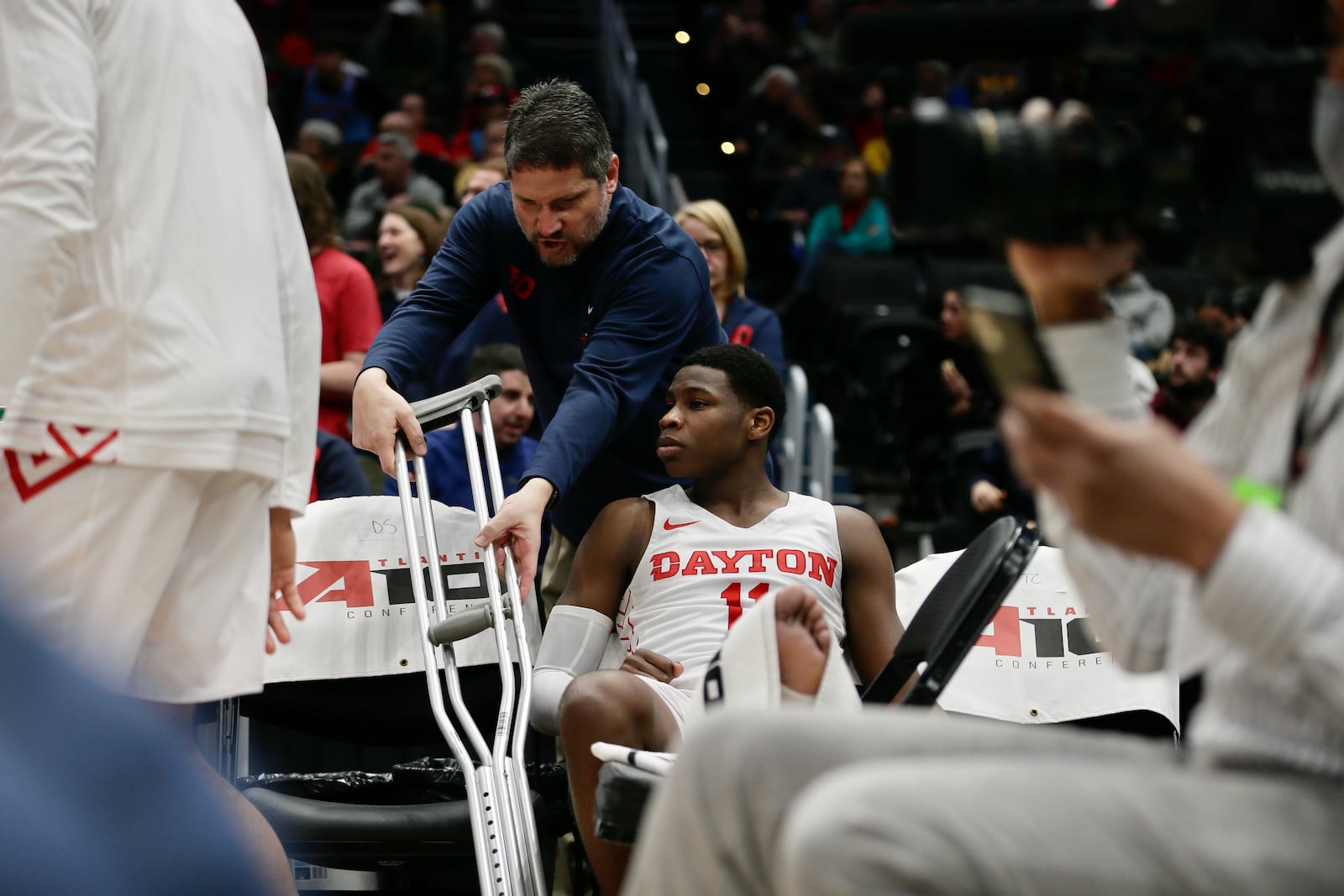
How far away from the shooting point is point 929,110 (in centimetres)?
150

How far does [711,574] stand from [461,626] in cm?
63

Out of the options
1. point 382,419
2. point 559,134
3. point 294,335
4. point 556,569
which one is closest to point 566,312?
point 559,134

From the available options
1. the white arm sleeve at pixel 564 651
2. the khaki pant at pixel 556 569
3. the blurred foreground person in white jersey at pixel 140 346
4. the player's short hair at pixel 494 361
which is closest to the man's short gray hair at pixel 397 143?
the player's short hair at pixel 494 361

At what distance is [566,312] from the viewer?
344cm

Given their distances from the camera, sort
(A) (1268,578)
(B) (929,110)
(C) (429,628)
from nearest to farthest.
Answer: (A) (1268,578) < (B) (929,110) < (C) (429,628)

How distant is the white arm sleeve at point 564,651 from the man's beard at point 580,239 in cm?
78

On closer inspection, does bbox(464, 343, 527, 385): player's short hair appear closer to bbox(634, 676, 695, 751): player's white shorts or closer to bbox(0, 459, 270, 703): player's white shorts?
bbox(634, 676, 695, 751): player's white shorts

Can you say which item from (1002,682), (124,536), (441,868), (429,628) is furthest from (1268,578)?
(441,868)

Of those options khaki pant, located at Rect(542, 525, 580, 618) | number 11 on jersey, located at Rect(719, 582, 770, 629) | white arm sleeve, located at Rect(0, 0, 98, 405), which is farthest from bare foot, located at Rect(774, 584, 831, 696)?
khaki pant, located at Rect(542, 525, 580, 618)

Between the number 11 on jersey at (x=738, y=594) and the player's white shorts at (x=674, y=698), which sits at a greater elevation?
the number 11 on jersey at (x=738, y=594)

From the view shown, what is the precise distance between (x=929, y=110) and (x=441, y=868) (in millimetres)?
2655

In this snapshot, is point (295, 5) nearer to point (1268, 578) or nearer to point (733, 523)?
point (733, 523)

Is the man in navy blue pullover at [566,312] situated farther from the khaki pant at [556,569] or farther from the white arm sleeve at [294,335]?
the white arm sleeve at [294,335]

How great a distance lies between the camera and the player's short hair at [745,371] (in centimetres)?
358
